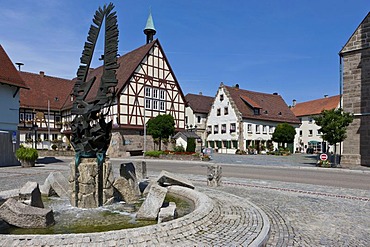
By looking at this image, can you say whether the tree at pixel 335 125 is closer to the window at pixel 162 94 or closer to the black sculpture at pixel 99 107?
the black sculpture at pixel 99 107

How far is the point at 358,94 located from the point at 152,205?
72.9 feet

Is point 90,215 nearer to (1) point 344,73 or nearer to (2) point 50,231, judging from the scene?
(2) point 50,231

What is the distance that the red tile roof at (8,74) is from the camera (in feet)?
77.3

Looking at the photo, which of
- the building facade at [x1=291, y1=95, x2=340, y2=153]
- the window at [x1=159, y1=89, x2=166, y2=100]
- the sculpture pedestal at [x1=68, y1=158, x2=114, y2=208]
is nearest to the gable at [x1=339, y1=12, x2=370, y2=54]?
the window at [x1=159, y1=89, x2=166, y2=100]

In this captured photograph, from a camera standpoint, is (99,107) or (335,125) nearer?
(99,107)

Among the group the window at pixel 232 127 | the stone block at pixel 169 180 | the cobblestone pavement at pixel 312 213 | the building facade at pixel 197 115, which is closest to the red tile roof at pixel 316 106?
the building facade at pixel 197 115

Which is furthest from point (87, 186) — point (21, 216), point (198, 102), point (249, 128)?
point (198, 102)

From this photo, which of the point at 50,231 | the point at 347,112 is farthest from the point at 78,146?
the point at 347,112

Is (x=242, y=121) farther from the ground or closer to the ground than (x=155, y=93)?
closer to the ground

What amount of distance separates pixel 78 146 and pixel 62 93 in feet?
142

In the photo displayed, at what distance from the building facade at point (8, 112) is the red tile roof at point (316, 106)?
154 ft

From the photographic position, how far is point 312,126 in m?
52.1

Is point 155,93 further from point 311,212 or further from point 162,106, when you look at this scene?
point 311,212

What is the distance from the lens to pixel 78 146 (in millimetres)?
7645
